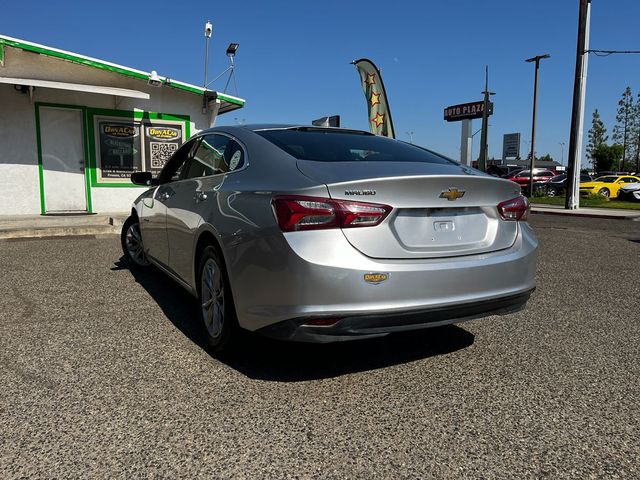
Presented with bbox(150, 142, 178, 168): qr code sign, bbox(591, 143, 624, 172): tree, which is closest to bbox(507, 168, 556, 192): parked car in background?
bbox(150, 142, 178, 168): qr code sign

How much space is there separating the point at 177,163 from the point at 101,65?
7.51m

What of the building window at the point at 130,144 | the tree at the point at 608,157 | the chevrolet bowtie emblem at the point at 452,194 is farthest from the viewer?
the tree at the point at 608,157

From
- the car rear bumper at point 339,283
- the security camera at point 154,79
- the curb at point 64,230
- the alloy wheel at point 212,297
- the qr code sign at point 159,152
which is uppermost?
the security camera at point 154,79

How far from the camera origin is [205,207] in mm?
3576

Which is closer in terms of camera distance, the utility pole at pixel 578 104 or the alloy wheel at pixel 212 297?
the alloy wheel at pixel 212 297

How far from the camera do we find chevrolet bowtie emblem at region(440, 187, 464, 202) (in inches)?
114

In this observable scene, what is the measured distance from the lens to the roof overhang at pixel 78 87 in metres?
9.91

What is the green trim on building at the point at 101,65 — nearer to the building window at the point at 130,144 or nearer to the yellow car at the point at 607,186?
the building window at the point at 130,144

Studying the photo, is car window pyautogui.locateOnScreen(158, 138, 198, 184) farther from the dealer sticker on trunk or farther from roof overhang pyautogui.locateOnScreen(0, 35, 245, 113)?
roof overhang pyautogui.locateOnScreen(0, 35, 245, 113)

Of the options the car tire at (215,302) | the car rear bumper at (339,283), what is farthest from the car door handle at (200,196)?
the car rear bumper at (339,283)

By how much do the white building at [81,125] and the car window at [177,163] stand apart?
6.81 meters

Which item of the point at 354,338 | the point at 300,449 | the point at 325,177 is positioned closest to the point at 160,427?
the point at 300,449

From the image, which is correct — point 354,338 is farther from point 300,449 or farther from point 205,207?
point 205,207

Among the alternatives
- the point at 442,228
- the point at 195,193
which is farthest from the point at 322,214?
the point at 195,193
